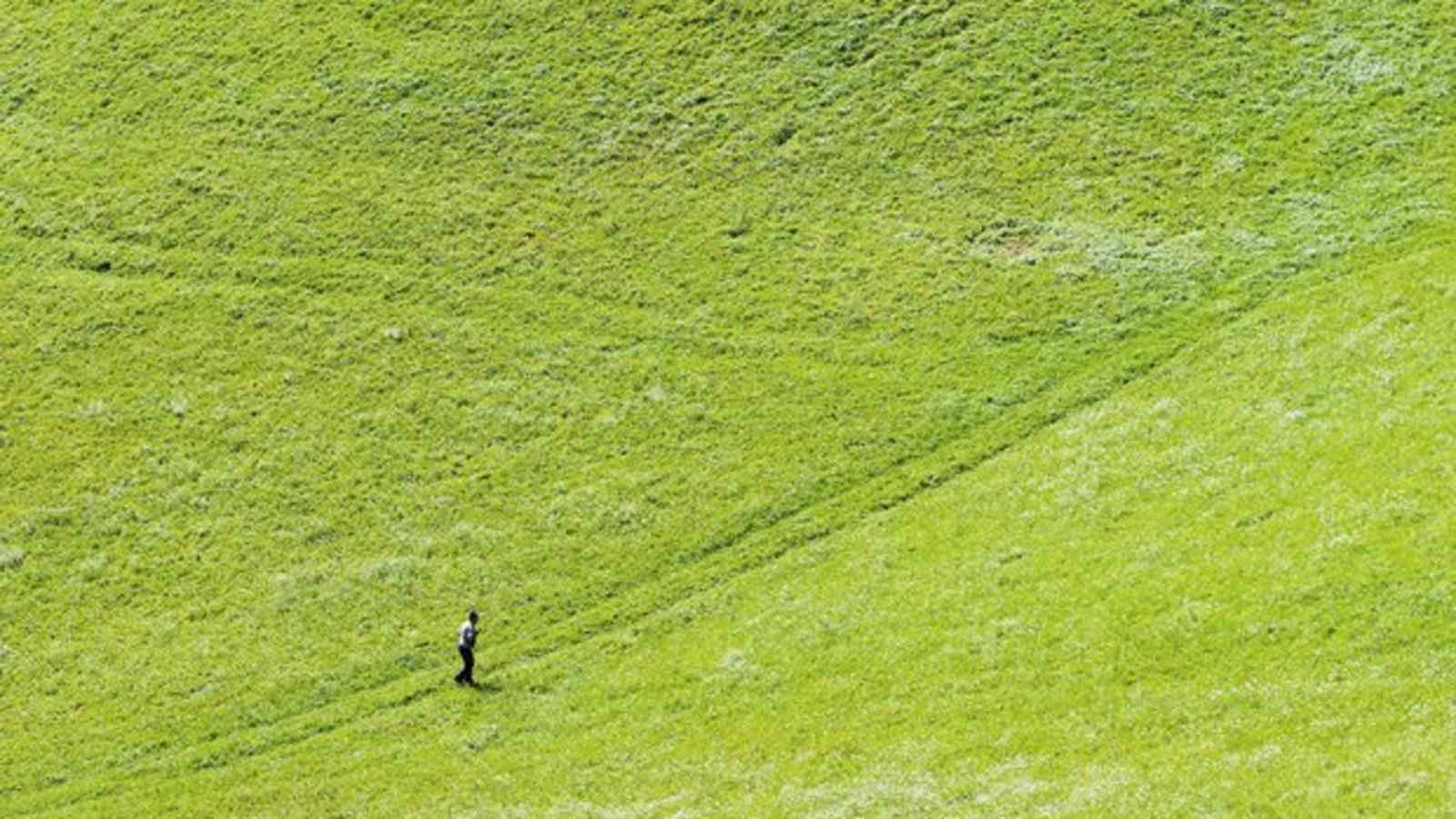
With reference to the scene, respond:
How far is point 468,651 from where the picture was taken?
166 ft

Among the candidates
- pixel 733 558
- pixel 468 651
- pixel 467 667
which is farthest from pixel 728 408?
pixel 468 651

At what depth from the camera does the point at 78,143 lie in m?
85.8

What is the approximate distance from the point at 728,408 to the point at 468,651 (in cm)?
1729

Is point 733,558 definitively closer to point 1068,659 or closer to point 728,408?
point 728,408

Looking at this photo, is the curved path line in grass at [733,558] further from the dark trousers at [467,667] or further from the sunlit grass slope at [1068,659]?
the dark trousers at [467,667]

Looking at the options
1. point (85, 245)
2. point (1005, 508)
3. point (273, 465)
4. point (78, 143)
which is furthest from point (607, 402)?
point (78, 143)

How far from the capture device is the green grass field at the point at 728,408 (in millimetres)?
44438

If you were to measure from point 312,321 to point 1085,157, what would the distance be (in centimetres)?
3410

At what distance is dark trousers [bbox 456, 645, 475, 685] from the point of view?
50.6m

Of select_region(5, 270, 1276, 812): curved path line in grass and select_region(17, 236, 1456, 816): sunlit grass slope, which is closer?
select_region(17, 236, 1456, 816): sunlit grass slope

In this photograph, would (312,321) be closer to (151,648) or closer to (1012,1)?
(151,648)

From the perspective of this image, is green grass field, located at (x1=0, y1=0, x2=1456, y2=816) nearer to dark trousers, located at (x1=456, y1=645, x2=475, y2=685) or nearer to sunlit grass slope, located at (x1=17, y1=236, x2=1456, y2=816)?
sunlit grass slope, located at (x1=17, y1=236, x2=1456, y2=816)

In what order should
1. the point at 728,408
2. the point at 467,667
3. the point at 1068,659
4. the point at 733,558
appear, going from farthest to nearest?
the point at 728,408 < the point at 733,558 < the point at 467,667 < the point at 1068,659

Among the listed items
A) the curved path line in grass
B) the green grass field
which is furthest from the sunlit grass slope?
the curved path line in grass
